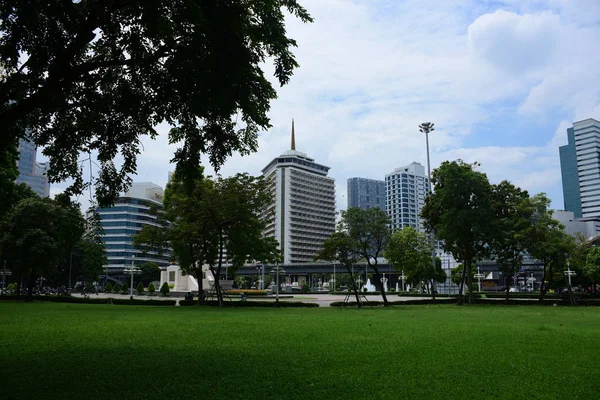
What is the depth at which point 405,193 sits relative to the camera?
173 metres

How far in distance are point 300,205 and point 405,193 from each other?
163 feet

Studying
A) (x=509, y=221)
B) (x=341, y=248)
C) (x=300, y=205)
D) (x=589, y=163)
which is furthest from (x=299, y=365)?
(x=589, y=163)

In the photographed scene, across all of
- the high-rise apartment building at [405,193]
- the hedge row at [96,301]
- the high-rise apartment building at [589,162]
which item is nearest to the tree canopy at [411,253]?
the hedge row at [96,301]

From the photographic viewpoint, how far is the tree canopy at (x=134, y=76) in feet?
20.6

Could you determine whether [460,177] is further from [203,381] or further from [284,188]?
[284,188]

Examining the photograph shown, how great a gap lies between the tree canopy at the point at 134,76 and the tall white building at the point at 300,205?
417 ft

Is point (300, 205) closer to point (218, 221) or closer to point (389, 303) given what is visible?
point (389, 303)

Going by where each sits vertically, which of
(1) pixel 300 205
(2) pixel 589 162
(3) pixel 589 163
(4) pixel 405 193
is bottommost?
(1) pixel 300 205

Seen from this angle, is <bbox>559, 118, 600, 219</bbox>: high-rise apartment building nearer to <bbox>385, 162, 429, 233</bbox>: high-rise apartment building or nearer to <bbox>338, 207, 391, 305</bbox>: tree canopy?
<bbox>385, 162, 429, 233</bbox>: high-rise apartment building

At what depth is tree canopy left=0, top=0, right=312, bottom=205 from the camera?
6270 millimetres

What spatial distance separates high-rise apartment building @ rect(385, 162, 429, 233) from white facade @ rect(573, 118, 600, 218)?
173 ft

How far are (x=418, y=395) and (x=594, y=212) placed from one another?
18580 centimetres

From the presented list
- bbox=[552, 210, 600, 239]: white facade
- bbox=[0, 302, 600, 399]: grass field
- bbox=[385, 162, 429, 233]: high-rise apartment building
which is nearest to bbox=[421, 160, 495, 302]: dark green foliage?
bbox=[0, 302, 600, 399]: grass field

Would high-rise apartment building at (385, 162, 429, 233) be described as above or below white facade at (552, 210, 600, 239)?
above
